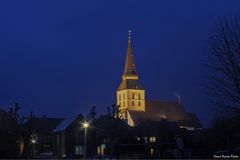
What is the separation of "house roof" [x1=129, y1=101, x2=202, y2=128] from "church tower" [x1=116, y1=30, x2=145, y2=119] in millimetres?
3455

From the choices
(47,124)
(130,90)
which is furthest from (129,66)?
(47,124)

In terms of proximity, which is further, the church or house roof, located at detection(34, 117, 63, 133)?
the church

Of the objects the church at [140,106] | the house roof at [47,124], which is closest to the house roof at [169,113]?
the church at [140,106]

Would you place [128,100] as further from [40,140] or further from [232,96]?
[232,96]

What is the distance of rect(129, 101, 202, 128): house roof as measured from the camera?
165 m

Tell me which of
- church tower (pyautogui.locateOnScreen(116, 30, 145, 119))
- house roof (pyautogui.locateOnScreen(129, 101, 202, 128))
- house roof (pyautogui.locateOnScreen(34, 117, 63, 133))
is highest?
church tower (pyautogui.locateOnScreen(116, 30, 145, 119))

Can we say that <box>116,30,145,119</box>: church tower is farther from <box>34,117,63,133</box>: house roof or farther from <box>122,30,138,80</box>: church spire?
<box>34,117,63,133</box>: house roof

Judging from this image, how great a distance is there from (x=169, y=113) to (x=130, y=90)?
1648 cm

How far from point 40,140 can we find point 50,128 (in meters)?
4.80

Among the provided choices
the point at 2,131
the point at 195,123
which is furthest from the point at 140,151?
the point at 195,123

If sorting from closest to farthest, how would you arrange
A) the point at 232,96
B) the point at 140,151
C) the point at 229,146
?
Answer: the point at 232,96
the point at 140,151
the point at 229,146

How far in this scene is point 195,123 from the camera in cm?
16650

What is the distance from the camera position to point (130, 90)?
175 m

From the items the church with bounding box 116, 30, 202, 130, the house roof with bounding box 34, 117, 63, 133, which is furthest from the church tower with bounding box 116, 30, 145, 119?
the house roof with bounding box 34, 117, 63, 133
